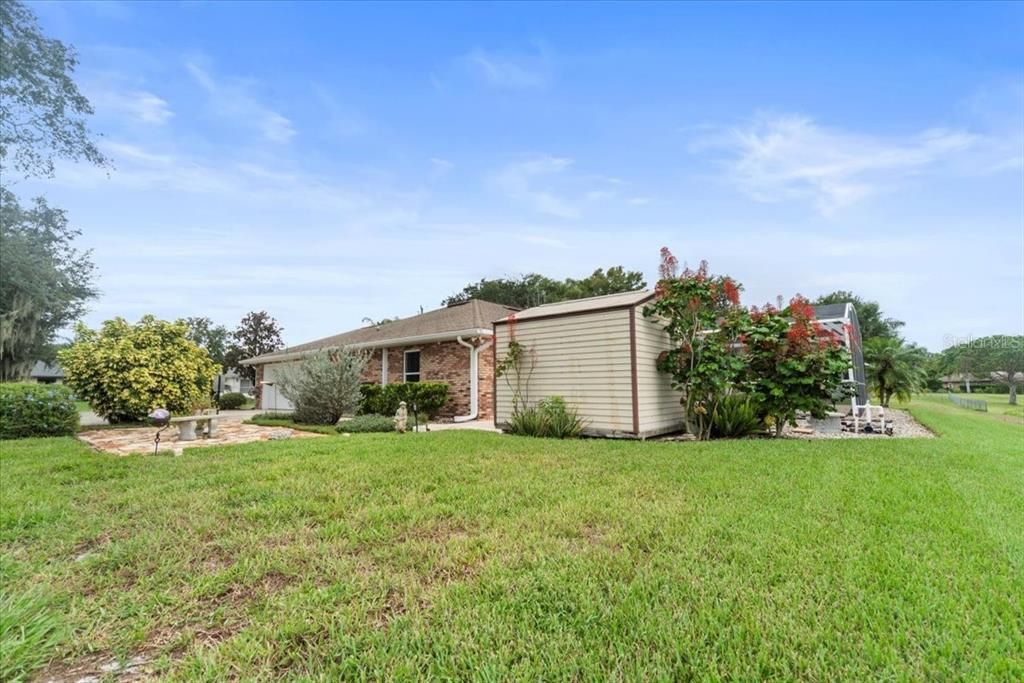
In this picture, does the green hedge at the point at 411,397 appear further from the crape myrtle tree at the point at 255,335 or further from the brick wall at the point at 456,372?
the crape myrtle tree at the point at 255,335

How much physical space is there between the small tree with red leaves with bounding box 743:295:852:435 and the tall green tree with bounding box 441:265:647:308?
19.6 metres

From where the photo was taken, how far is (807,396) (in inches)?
321

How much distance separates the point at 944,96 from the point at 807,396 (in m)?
6.60

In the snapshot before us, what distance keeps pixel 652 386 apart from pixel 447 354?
6931 millimetres

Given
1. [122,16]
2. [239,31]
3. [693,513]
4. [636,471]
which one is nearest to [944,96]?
[636,471]

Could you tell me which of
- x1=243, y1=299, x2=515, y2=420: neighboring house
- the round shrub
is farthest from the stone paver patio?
the round shrub

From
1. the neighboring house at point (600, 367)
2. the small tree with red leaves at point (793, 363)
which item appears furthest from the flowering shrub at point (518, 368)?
the small tree with red leaves at point (793, 363)

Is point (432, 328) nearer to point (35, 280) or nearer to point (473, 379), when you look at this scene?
point (473, 379)

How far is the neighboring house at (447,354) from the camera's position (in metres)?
12.9

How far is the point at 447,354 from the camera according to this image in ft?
44.7

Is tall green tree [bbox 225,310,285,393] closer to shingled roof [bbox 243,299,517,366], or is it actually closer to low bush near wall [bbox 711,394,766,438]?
shingled roof [bbox 243,299,517,366]

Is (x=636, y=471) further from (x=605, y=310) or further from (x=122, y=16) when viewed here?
(x=122, y=16)

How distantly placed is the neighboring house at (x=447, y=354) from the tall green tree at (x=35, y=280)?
7674 mm

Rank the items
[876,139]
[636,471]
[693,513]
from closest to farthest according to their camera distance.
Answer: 1. [693,513]
2. [636,471]
3. [876,139]
